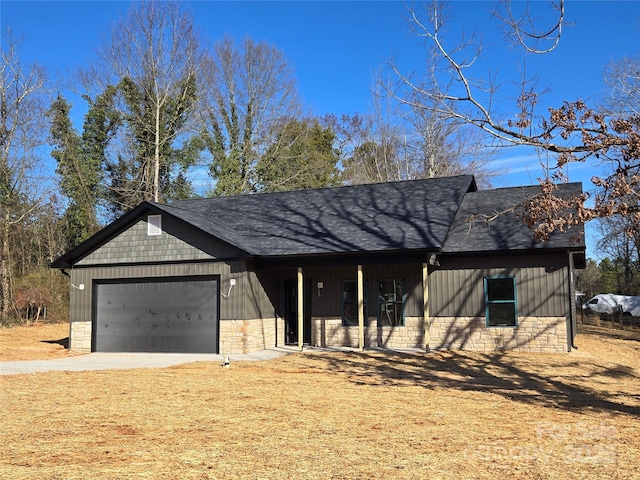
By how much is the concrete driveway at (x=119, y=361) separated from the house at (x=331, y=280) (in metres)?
0.57

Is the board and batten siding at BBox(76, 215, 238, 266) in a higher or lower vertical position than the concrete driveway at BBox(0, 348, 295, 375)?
higher

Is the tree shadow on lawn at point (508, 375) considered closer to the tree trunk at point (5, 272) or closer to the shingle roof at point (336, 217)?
the shingle roof at point (336, 217)

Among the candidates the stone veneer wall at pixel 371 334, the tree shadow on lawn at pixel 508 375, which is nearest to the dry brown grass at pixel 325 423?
the tree shadow on lawn at pixel 508 375

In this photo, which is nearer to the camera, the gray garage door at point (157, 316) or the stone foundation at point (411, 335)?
the stone foundation at point (411, 335)

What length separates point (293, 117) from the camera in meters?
36.9

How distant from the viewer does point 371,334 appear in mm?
17609

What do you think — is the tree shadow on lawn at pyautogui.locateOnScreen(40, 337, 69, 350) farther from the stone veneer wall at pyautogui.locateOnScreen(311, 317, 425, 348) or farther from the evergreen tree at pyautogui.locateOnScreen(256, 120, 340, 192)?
the evergreen tree at pyautogui.locateOnScreen(256, 120, 340, 192)

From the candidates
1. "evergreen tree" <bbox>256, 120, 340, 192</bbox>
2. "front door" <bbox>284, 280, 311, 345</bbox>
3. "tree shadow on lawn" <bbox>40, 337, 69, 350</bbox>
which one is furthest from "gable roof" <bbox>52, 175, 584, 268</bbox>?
"evergreen tree" <bbox>256, 120, 340, 192</bbox>

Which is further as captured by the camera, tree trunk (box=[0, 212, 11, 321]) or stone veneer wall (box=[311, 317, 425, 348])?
tree trunk (box=[0, 212, 11, 321])

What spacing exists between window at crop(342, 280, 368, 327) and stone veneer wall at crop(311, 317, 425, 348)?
0.60 feet

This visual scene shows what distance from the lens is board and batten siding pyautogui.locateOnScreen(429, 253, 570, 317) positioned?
16031 millimetres

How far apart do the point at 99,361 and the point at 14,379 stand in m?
3.82

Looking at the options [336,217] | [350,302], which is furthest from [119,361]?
[336,217]

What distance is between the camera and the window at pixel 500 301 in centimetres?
1645
